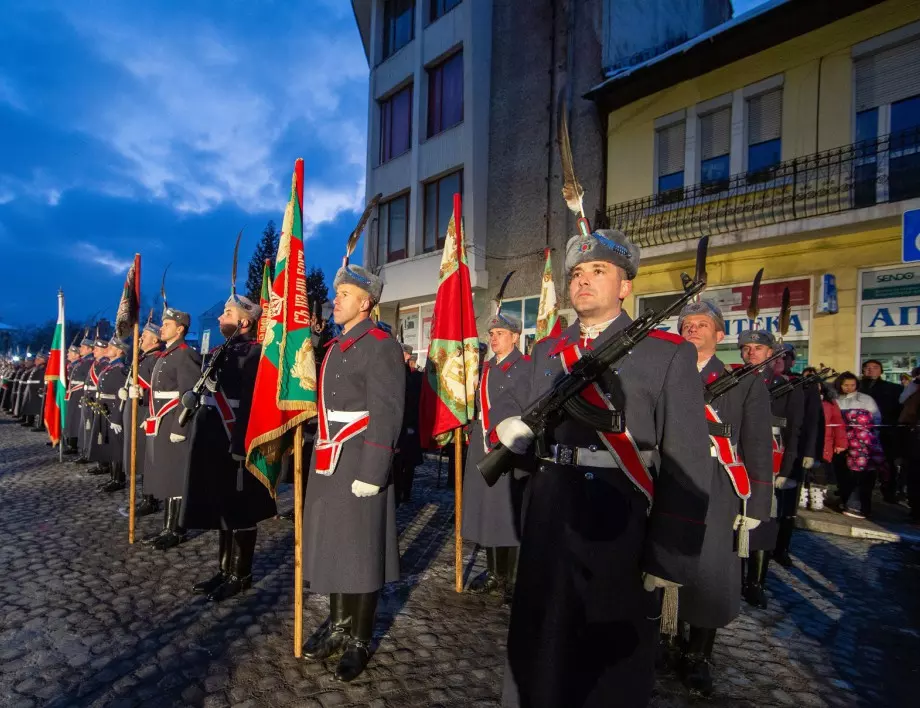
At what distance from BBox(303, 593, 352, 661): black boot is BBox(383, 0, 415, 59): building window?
18.9m

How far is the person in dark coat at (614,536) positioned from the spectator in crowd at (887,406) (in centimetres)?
855

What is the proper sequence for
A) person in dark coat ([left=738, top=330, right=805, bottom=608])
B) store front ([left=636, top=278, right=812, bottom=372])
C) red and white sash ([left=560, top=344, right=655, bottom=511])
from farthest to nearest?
store front ([left=636, top=278, right=812, bottom=372]), person in dark coat ([left=738, top=330, right=805, bottom=608]), red and white sash ([left=560, top=344, right=655, bottom=511])

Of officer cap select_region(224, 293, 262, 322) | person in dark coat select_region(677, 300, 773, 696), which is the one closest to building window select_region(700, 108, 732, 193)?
person in dark coat select_region(677, 300, 773, 696)

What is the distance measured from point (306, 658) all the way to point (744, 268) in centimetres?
1082

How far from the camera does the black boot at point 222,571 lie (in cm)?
429

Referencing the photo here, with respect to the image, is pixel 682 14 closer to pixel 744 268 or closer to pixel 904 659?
pixel 744 268

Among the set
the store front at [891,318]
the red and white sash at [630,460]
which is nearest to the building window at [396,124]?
the store front at [891,318]

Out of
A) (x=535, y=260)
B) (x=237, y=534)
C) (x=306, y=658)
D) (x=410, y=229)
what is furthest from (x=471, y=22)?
(x=306, y=658)

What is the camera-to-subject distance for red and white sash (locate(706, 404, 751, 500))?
336 centimetres

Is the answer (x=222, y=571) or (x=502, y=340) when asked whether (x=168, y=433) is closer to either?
(x=222, y=571)

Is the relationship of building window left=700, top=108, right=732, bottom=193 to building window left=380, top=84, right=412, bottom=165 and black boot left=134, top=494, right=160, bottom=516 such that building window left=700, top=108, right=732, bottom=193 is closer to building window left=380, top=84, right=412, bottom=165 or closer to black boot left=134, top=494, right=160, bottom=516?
building window left=380, top=84, right=412, bottom=165

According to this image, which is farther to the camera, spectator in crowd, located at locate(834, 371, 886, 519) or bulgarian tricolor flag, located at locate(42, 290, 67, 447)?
bulgarian tricolor flag, located at locate(42, 290, 67, 447)

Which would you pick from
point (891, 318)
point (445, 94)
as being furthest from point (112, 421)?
point (445, 94)

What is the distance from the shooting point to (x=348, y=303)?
11.6 ft
